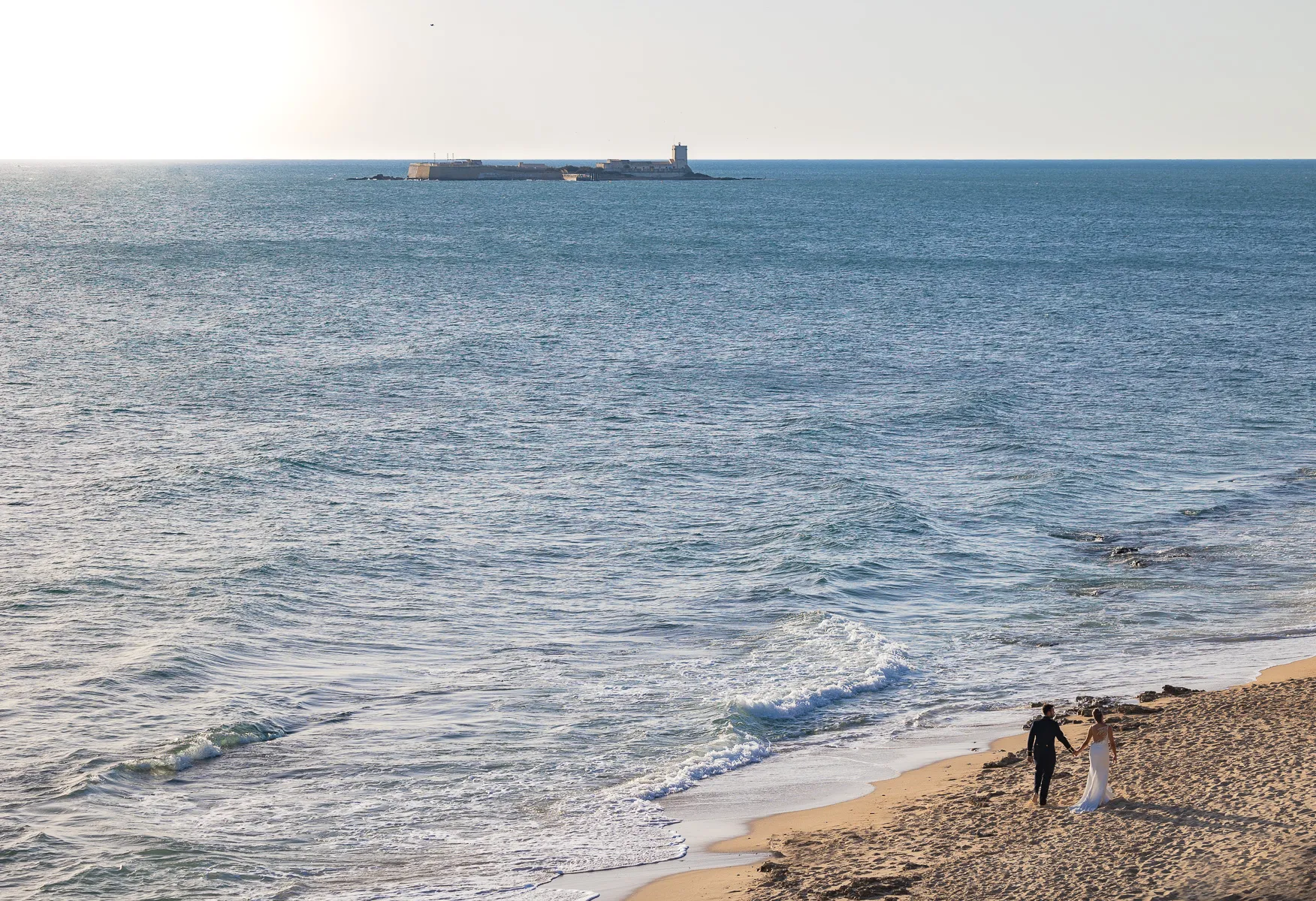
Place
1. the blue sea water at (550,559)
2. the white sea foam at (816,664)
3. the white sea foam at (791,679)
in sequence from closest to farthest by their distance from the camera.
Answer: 1. the blue sea water at (550,559)
2. the white sea foam at (791,679)
3. the white sea foam at (816,664)

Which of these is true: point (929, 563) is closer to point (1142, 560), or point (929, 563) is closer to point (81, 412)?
point (1142, 560)

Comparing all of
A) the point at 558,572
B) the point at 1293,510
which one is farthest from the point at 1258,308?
the point at 558,572

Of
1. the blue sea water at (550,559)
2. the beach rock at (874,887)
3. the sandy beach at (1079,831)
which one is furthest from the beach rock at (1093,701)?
the beach rock at (874,887)

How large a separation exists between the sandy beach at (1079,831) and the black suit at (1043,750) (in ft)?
1.01

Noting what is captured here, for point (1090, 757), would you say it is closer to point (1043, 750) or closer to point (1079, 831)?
point (1043, 750)

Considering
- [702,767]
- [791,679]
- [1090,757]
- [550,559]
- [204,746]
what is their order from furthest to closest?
[550,559], [791,679], [204,746], [702,767], [1090,757]

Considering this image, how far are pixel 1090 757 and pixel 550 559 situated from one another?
722 inches

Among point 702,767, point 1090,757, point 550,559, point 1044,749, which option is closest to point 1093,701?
point 1044,749

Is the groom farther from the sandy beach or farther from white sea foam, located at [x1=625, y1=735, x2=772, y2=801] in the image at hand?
A: white sea foam, located at [x1=625, y1=735, x2=772, y2=801]

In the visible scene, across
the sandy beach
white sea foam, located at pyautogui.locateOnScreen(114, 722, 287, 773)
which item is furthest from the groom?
white sea foam, located at pyautogui.locateOnScreen(114, 722, 287, 773)

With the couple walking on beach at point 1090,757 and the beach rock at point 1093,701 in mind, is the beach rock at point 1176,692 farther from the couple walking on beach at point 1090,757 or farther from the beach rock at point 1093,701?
the couple walking on beach at point 1090,757

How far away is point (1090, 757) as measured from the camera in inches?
708

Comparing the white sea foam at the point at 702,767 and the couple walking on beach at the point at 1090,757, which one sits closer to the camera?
the couple walking on beach at the point at 1090,757

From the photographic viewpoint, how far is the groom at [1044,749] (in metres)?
18.3
